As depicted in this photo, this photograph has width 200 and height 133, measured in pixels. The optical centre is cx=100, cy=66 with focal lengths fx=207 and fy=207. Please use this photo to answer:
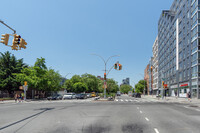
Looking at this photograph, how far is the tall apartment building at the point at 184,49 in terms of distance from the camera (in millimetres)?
49125

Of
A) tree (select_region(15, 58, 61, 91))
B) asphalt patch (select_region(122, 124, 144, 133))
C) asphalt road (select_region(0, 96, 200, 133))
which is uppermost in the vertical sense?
tree (select_region(15, 58, 61, 91))

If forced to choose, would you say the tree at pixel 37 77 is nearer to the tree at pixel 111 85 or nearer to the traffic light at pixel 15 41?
the traffic light at pixel 15 41

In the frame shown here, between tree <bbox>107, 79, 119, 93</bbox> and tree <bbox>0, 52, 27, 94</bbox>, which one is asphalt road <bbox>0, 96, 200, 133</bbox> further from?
tree <bbox>107, 79, 119, 93</bbox>

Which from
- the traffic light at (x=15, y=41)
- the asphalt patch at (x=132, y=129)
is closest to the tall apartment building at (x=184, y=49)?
the traffic light at (x=15, y=41)

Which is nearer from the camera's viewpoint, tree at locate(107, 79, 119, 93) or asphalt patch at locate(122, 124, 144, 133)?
asphalt patch at locate(122, 124, 144, 133)

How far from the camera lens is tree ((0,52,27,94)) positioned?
52.1 metres

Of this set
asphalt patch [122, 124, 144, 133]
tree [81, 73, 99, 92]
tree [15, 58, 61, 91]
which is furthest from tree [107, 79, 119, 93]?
asphalt patch [122, 124, 144, 133]

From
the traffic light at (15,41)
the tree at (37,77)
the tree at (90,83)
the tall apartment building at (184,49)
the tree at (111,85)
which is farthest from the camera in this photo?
the tree at (90,83)

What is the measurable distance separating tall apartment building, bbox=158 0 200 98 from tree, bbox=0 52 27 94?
122 ft

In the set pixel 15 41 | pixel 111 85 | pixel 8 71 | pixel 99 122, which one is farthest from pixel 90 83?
pixel 99 122

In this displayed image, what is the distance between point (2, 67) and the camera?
2121 inches

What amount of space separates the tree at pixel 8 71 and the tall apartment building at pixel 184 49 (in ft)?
122

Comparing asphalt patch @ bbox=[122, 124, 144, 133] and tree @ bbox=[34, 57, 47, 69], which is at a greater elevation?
Answer: tree @ bbox=[34, 57, 47, 69]

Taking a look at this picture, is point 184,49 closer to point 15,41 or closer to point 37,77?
point 37,77
